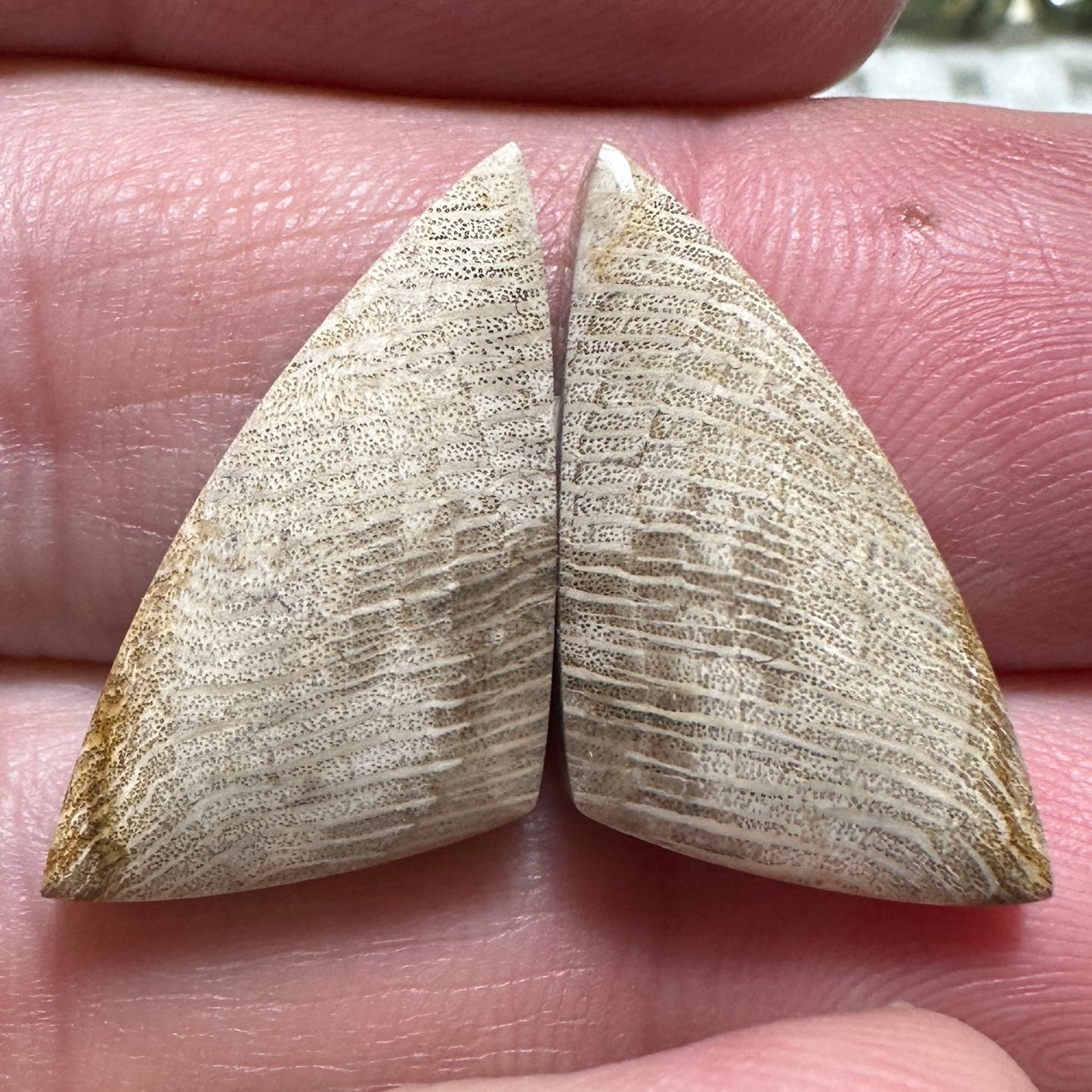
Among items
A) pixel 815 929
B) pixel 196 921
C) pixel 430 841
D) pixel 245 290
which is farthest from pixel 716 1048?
pixel 245 290

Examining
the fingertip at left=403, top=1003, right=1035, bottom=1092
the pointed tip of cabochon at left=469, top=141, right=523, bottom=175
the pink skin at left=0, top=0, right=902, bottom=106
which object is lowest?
the fingertip at left=403, top=1003, right=1035, bottom=1092

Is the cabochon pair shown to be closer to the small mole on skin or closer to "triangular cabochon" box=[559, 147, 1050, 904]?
"triangular cabochon" box=[559, 147, 1050, 904]

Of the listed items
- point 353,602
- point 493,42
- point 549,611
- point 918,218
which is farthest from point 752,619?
point 493,42

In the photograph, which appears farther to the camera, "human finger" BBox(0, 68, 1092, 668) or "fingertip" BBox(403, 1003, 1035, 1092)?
"human finger" BBox(0, 68, 1092, 668)

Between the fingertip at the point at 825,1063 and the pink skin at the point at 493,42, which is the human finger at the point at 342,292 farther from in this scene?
the fingertip at the point at 825,1063

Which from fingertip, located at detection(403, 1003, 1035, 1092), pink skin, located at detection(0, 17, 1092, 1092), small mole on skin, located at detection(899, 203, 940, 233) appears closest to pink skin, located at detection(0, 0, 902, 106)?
pink skin, located at detection(0, 17, 1092, 1092)

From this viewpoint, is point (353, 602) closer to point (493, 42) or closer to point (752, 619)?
point (752, 619)

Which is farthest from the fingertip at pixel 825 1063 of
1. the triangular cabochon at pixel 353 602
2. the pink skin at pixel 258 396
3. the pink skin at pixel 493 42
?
→ the pink skin at pixel 493 42
